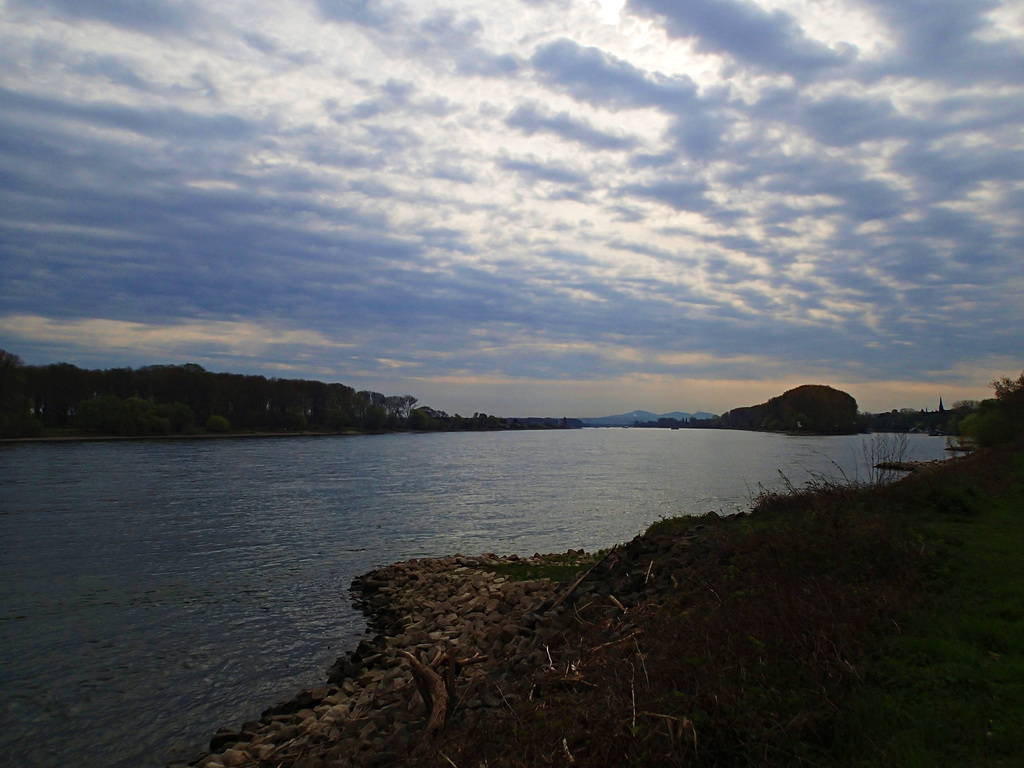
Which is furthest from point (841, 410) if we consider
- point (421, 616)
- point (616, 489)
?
point (421, 616)

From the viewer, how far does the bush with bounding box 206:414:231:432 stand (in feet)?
418

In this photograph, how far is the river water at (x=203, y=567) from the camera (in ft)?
36.9

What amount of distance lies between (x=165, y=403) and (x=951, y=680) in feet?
471

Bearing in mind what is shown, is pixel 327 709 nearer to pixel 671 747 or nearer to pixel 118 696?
pixel 118 696

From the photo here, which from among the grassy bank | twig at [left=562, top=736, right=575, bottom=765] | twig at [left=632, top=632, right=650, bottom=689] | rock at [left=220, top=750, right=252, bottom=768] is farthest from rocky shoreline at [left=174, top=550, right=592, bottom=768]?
twig at [left=562, top=736, right=575, bottom=765]

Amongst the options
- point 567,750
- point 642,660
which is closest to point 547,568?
point 642,660

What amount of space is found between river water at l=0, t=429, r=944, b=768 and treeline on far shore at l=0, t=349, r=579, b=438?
5949cm

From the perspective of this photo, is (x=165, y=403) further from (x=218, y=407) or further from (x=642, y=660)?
(x=642, y=660)

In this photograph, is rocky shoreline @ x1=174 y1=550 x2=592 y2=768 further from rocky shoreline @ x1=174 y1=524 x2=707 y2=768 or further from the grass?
the grass

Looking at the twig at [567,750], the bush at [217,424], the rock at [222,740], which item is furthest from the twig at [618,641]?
the bush at [217,424]

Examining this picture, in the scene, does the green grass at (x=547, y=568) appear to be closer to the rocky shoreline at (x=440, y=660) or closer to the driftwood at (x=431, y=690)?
the rocky shoreline at (x=440, y=660)

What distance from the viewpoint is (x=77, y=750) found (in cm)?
995

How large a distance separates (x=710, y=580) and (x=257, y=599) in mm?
13651

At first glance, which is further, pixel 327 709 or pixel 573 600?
pixel 573 600
